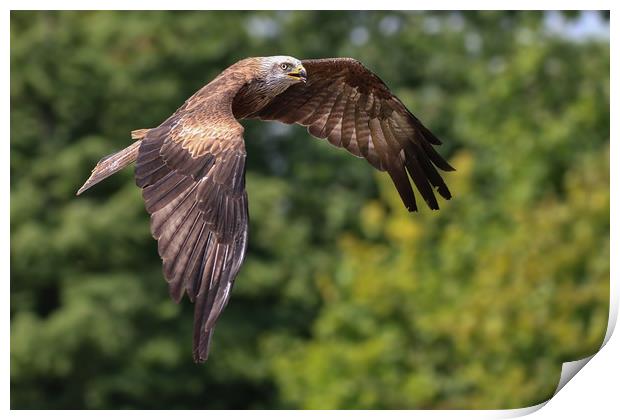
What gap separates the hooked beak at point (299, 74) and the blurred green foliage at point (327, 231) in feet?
27.5

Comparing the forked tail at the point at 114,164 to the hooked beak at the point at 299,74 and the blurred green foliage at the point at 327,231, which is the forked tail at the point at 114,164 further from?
the blurred green foliage at the point at 327,231

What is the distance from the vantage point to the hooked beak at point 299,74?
713 centimetres

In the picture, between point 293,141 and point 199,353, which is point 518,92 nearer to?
point 293,141

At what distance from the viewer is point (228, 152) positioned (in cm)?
620

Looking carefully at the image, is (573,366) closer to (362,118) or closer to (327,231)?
(362,118)

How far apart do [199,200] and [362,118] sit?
6.69 ft

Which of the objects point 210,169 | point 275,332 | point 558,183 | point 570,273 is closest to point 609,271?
point 570,273

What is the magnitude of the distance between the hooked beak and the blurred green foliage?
27.5 feet

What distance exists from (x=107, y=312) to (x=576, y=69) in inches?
290

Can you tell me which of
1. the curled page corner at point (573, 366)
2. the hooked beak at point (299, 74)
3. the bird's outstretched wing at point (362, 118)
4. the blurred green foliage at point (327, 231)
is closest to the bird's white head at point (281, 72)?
the hooked beak at point (299, 74)

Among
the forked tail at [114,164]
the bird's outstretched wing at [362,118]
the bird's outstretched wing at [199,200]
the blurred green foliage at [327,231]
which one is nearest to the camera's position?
the bird's outstretched wing at [199,200]
